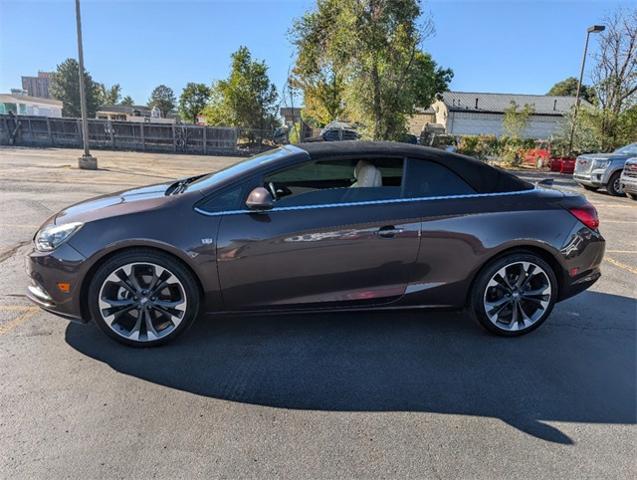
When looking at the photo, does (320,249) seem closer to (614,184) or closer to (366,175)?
(366,175)

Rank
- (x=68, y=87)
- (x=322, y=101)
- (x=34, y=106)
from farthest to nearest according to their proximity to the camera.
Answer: (x=68, y=87) < (x=34, y=106) < (x=322, y=101)

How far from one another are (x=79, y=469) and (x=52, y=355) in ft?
4.31

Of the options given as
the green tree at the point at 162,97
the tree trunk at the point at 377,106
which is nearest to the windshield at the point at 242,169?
the tree trunk at the point at 377,106

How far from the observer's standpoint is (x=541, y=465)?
2.44m

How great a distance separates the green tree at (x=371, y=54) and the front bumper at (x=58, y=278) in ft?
49.0

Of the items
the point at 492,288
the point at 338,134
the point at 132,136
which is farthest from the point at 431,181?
the point at 132,136

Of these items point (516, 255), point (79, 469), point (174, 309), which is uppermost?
point (516, 255)

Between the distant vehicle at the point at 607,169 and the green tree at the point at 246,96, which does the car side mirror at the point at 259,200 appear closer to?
the distant vehicle at the point at 607,169

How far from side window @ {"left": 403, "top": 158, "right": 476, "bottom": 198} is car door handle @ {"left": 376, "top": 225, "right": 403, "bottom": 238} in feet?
1.14

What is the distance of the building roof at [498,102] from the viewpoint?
55156mm

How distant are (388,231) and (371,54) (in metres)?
14.3

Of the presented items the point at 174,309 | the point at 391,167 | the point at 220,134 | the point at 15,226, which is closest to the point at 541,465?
the point at 391,167

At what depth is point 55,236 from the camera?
3371 millimetres

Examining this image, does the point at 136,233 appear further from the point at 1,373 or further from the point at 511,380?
the point at 511,380
